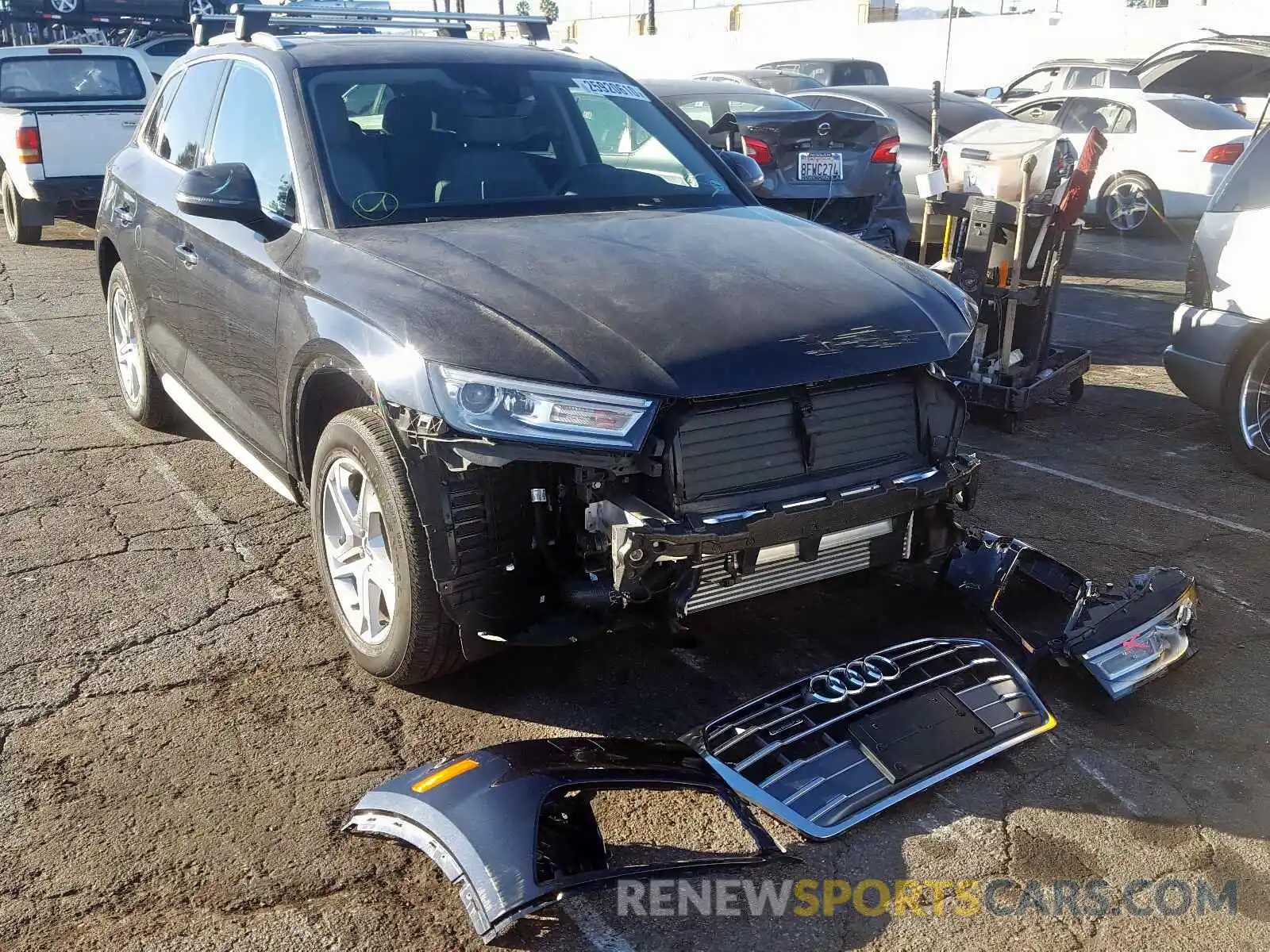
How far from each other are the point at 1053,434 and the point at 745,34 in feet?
122

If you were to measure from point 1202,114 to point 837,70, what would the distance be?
6.86 m

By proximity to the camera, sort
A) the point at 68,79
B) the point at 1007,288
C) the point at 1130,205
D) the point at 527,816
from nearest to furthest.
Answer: the point at 527,816 → the point at 1007,288 → the point at 68,79 → the point at 1130,205

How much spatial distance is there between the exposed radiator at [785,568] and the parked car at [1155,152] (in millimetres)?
10474

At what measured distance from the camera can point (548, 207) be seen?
4.12 metres

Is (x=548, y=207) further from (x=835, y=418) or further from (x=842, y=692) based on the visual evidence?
(x=842, y=692)

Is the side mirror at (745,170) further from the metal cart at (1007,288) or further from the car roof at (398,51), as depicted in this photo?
the metal cart at (1007,288)

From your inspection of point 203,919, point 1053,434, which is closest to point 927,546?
point 203,919

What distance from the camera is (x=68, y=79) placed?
1220cm

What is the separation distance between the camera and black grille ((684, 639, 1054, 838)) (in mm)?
2963

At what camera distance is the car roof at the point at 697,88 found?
9320 millimetres

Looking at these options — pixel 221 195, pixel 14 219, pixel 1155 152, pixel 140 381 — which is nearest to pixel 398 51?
pixel 221 195

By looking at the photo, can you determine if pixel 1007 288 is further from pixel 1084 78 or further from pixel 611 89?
pixel 1084 78

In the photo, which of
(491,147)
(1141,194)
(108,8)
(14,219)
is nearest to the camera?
(491,147)

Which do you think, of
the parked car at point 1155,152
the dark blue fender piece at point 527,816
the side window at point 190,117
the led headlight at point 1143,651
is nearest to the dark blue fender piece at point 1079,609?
the led headlight at point 1143,651
